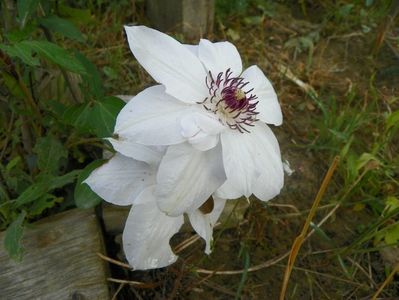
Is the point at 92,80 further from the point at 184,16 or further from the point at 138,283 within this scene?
the point at 184,16

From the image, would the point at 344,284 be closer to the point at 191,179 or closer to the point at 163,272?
the point at 163,272

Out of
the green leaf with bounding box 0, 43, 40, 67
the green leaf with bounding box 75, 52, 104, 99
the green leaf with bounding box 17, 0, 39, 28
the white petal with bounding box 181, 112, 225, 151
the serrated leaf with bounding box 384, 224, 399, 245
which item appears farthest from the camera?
the serrated leaf with bounding box 384, 224, 399, 245

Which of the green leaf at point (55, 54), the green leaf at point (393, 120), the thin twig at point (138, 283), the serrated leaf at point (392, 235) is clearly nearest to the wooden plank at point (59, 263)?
the thin twig at point (138, 283)

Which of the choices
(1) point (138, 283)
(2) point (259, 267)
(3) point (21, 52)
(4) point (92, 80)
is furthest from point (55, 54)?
(2) point (259, 267)

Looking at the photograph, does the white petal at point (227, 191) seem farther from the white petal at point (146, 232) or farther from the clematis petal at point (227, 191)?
the white petal at point (146, 232)

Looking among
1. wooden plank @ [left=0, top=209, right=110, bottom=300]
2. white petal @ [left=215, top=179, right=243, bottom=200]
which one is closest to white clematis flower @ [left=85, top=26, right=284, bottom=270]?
white petal @ [left=215, top=179, right=243, bottom=200]

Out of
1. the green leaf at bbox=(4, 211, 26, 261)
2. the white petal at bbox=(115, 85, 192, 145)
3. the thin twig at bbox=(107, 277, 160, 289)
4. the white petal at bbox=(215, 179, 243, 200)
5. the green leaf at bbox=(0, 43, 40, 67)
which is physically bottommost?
the thin twig at bbox=(107, 277, 160, 289)

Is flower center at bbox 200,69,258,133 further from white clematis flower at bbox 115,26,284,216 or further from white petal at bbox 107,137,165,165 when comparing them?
white petal at bbox 107,137,165,165
